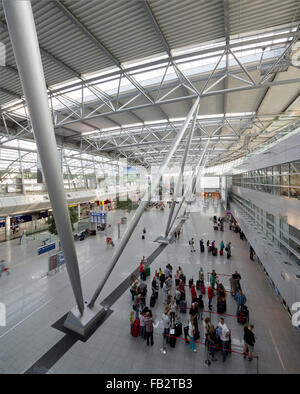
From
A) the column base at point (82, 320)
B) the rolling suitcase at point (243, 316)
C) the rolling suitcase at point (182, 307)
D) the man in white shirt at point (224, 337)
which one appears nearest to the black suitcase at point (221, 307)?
the rolling suitcase at point (243, 316)

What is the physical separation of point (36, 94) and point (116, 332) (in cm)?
784

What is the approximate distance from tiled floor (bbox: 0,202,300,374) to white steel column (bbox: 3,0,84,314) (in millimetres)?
3726

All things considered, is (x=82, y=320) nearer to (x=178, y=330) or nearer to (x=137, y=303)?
(x=137, y=303)

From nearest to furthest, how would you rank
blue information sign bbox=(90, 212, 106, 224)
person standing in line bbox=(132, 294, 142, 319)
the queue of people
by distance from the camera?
the queue of people, person standing in line bbox=(132, 294, 142, 319), blue information sign bbox=(90, 212, 106, 224)

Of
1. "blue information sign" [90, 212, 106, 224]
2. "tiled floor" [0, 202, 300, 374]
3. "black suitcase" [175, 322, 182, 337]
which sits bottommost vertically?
"tiled floor" [0, 202, 300, 374]

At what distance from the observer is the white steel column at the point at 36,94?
285cm

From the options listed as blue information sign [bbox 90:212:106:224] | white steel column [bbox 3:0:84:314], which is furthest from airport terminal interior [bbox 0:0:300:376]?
blue information sign [bbox 90:212:106:224]

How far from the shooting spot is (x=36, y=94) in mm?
3412

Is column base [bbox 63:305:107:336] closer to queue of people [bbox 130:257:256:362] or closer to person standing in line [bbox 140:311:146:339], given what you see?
queue of people [bbox 130:257:256:362]

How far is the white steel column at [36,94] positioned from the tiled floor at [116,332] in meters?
3.73

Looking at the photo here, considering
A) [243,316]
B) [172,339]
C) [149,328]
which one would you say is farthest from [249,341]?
[149,328]

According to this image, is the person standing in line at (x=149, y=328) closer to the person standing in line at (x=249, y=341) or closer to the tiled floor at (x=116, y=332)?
the tiled floor at (x=116, y=332)

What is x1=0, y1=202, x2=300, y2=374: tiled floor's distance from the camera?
17.9ft

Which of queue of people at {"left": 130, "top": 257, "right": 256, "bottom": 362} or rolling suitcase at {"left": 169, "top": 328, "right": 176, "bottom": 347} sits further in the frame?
rolling suitcase at {"left": 169, "top": 328, "right": 176, "bottom": 347}
